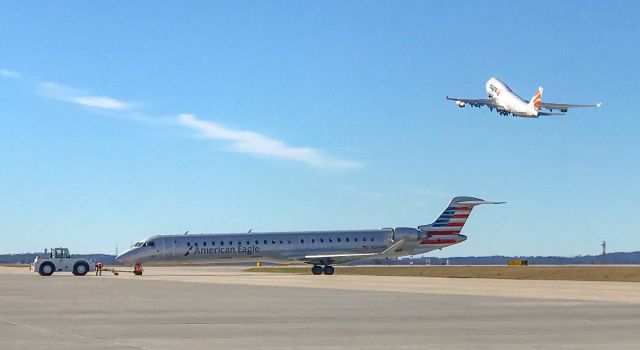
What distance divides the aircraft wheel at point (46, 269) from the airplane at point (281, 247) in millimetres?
5803

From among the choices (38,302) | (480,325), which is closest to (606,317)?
(480,325)

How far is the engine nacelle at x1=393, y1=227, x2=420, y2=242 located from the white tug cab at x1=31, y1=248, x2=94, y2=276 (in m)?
23.8

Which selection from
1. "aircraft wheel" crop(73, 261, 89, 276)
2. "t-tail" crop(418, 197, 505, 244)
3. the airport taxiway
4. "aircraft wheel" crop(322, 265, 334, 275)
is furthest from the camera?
"t-tail" crop(418, 197, 505, 244)

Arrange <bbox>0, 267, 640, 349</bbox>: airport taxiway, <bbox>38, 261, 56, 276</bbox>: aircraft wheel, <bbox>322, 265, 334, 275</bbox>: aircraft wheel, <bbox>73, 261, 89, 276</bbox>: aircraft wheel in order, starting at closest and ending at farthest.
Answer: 1. <bbox>0, 267, 640, 349</bbox>: airport taxiway
2. <bbox>73, 261, 89, 276</bbox>: aircraft wheel
3. <bbox>38, 261, 56, 276</bbox>: aircraft wheel
4. <bbox>322, 265, 334, 275</bbox>: aircraft wheel

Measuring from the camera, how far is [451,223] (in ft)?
311

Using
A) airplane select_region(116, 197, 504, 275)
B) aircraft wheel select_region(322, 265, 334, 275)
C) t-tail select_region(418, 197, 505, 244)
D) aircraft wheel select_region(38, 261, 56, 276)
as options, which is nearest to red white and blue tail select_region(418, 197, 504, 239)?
t-tail select_region(418, 197, 505, 244)

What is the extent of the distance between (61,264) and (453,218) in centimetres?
3235

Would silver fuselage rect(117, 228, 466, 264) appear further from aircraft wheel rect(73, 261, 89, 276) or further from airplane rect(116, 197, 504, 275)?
aircraft wheel rect(73, 261, 89, 276)

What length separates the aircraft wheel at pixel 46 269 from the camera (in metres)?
84.4

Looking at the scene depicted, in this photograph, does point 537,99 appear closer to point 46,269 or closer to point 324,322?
point 46,269

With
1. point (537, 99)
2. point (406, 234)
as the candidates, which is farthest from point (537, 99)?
point (406, 234)

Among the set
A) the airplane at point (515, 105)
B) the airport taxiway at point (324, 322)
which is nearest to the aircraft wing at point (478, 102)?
the airplane at point (515, 105)

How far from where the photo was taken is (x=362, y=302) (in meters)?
33.5

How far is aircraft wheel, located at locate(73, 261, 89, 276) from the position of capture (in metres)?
84.1
